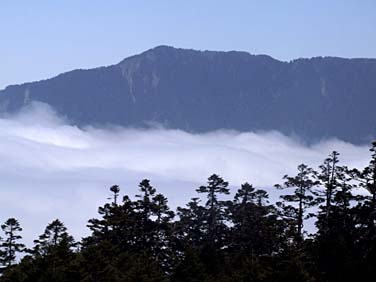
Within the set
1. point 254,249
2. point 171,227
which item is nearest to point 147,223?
point 171,227

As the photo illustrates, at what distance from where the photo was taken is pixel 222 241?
54.5 m

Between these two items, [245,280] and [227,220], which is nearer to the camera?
[245,280]

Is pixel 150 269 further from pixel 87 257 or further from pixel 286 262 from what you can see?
pixel 286 262

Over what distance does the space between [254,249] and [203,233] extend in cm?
787

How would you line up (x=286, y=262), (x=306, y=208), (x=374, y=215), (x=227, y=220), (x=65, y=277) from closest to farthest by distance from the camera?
(x=286, y=262)
(x=65, y=277)
(x=374, y=215)
(x=306, y=208)
(x=227, y=220)

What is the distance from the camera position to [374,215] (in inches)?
1656

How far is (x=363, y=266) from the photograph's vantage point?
36.9 m

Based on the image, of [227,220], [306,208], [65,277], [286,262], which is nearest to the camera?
[286,262]

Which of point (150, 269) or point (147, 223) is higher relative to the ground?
point (147, 223)

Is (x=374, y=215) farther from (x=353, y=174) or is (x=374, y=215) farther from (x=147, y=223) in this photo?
(x=147, y=223)

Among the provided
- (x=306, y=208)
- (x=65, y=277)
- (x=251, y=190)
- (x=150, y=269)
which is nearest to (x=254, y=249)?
(x=306, y=208)

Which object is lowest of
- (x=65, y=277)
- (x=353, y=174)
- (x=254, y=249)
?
(x=65, y=277)

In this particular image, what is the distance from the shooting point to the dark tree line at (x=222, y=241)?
3534 centimetres

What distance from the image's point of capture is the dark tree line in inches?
1391
